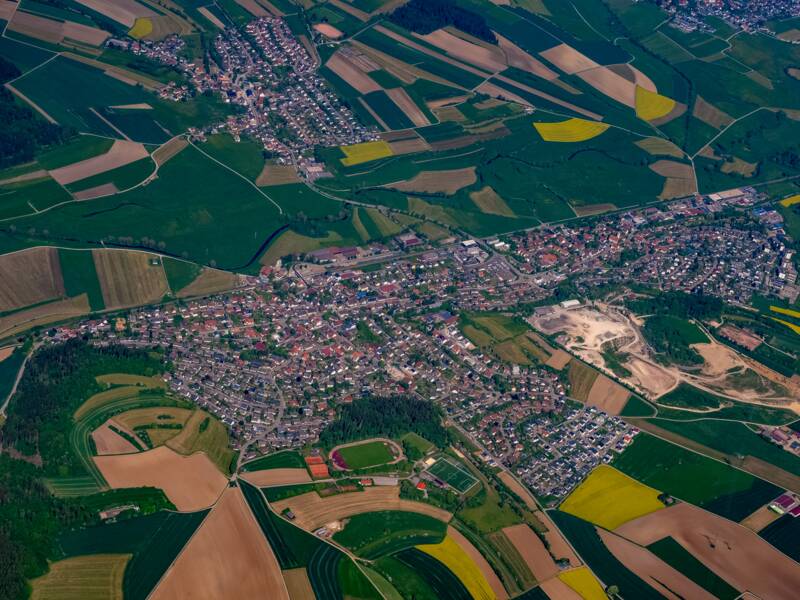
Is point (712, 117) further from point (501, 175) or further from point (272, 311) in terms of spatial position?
point (272, 311)

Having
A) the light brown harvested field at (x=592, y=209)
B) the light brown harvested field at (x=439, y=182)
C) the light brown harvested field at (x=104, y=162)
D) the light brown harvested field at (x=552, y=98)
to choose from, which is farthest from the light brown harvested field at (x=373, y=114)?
the light brown harvested field at (x=104, y=162)

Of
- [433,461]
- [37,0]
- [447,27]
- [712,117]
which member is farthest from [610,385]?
[37,0]

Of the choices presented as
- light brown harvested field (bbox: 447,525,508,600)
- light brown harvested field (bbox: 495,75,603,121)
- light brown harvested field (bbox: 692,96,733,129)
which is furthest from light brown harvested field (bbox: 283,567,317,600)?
light brown harvested field (bbox: 692,96,733,129)

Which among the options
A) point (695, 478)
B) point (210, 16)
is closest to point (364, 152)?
point (210, 16)

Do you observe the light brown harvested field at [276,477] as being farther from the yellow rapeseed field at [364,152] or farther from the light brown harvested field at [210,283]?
the yellow rapeseed field at [364,152]

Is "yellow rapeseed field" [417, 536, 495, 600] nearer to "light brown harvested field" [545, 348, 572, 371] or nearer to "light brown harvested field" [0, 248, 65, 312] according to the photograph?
"light brown harvested field" [545, 348, 572, 371]
